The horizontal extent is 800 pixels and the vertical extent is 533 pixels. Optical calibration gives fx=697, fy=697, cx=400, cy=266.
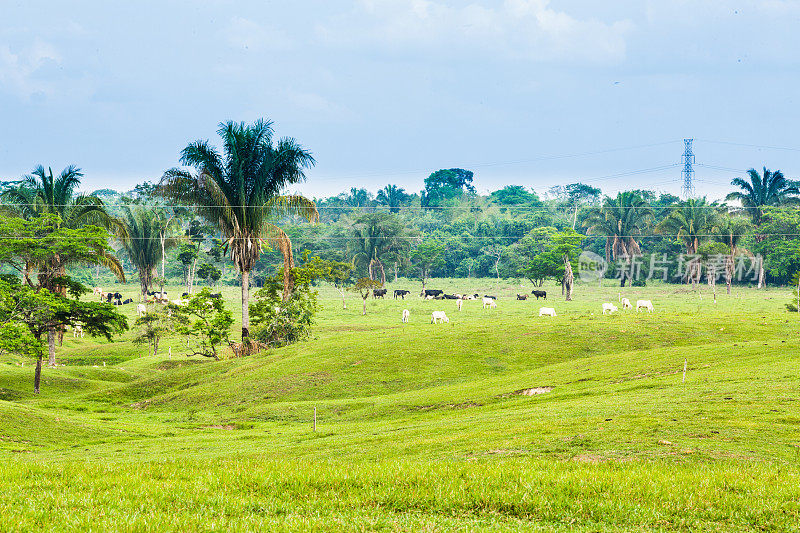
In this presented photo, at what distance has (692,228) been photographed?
10294cm

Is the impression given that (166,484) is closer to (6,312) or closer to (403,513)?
(403,513)

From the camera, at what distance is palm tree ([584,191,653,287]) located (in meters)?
114

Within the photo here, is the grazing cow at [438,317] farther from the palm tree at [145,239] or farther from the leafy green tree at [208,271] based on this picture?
the leafy green tree at [208,271]

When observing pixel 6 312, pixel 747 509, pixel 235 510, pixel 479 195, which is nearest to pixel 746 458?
pixel 747 509

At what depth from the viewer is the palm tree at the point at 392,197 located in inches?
6842

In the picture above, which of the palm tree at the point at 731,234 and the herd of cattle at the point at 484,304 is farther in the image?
the palm tree at the point at 731,234

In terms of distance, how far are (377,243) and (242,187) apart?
215 ft

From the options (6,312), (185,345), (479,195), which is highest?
(479,195)

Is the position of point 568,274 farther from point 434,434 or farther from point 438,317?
point 434,434

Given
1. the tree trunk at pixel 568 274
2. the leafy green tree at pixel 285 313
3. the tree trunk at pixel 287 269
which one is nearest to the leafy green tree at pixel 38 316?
the leafy green tree at pixel 285 313

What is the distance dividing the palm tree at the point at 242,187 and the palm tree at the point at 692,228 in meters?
71.2

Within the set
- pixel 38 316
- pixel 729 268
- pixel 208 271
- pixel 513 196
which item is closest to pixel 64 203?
pixel 38 316

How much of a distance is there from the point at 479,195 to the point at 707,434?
178 m

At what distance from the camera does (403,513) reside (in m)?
9.95
